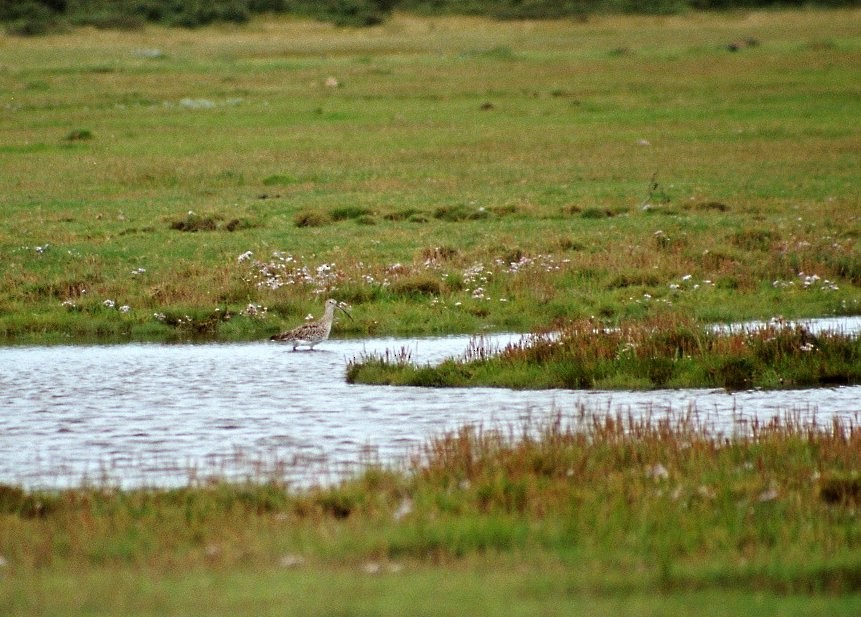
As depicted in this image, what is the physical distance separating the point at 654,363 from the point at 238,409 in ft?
16.5

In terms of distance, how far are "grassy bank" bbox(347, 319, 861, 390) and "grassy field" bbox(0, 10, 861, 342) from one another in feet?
7.87

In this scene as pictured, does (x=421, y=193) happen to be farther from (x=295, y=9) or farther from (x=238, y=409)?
(x=295, y=9)

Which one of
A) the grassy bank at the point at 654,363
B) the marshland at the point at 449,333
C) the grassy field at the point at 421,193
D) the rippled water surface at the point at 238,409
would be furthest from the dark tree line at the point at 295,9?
the grassy bank at the point at 654,363

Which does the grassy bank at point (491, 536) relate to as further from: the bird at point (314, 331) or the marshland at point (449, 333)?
the bird at point (314, 331)

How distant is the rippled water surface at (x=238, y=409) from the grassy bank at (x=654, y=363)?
34 cm

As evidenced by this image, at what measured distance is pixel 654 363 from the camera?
58.6 feet

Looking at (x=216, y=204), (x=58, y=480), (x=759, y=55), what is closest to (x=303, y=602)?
(x=58, y=480)

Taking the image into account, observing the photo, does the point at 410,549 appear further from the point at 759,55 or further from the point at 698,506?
the point at 759,55

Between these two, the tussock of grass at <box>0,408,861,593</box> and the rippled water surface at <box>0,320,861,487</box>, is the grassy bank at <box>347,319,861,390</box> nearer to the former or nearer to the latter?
the rippled water surface at <box>0,320,861,487</box>

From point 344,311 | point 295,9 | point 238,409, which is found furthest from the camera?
point 295,9

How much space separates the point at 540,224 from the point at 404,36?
8166 cm

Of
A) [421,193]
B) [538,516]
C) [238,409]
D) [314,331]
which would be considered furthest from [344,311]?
[421,193]

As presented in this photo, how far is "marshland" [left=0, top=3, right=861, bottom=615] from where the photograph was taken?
9094mm

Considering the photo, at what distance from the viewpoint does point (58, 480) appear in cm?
1299
